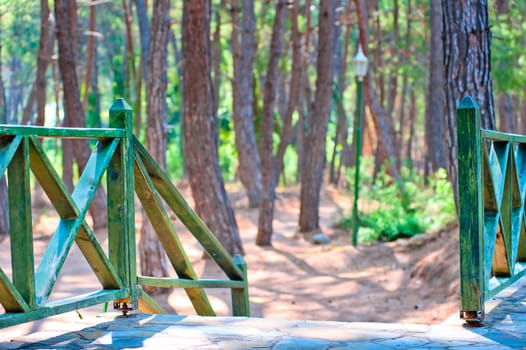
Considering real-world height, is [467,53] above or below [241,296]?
above

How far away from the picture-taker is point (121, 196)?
4.47 meters

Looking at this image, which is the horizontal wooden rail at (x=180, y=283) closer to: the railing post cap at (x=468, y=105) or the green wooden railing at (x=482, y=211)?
the green wooden railing at (x=482, y=211)

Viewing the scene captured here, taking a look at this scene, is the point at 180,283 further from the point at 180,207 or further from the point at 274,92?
the point at 274,92

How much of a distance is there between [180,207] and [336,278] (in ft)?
26.1

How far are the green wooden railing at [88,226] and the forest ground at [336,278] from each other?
3.37m

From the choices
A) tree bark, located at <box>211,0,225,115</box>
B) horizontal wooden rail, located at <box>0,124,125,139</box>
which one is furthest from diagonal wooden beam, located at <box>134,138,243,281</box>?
tree bark, located at <box>211,0,225,115</box>

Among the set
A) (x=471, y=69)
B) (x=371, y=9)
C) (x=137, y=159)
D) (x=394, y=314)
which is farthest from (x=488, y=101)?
(x=371, y=9)

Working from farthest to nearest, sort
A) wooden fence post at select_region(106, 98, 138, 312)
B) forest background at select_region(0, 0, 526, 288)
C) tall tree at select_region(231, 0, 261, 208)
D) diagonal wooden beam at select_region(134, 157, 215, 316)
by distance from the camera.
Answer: tall tree at select_region(231, 0, 261, 208)
forest background at select_region(0, 0, 526, 288)
diagonal wooden beam at select_region(134, 157, 215, 316)
wooden fence post at select_region(106, 98, 138, 312)

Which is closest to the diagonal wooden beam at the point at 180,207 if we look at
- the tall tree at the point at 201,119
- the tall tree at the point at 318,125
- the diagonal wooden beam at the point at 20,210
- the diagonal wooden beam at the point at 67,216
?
the diagonal wooden beam at the point at 67,216

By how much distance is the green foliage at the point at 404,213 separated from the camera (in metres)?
15.2

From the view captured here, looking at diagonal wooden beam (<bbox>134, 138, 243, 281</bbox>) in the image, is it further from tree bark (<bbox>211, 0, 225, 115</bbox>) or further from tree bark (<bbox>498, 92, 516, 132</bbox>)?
tree bark (<bbox>211, 0, 225, 115</bbox>)

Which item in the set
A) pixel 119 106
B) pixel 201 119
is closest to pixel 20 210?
pixel 119 106

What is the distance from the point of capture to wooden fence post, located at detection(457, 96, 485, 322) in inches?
171

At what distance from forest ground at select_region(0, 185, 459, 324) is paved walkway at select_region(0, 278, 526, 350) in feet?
12.2
